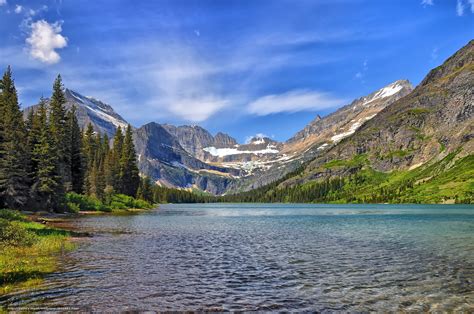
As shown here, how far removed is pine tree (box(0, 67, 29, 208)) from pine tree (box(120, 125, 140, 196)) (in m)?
78.0

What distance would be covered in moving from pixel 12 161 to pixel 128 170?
9361 centimetres

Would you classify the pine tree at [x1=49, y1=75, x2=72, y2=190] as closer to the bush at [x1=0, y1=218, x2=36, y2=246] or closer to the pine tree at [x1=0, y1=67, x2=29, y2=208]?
the pine tree at [x1=0, y1=67, x2=29, y2=208]

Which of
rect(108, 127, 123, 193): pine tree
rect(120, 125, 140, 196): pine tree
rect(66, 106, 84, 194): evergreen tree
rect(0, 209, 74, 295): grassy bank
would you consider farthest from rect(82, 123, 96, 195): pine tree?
rect(0, 209, 74, 295): grassy bank

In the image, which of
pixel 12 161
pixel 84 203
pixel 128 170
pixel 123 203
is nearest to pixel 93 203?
pixel 84 203

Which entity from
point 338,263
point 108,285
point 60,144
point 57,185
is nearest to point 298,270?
point 338,263

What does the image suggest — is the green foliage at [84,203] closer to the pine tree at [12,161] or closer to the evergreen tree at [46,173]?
the evergreen tree at [46,173]

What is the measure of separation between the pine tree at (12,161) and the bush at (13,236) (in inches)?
1361

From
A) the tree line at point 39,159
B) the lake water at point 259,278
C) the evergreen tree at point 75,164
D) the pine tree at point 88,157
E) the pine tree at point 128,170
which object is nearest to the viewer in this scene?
the lake water at point 259,278

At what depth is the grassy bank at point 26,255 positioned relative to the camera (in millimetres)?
22453

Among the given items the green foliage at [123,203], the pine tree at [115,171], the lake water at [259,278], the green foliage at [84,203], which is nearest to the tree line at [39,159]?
the green foliage at [123,203]

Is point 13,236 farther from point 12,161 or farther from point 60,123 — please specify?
point 60,123

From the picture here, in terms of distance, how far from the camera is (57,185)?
270 feet

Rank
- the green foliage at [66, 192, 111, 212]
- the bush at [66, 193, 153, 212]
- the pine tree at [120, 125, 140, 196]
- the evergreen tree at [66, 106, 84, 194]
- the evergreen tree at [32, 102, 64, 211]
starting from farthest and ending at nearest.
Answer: the pine tree at [120, 125, 140, 196] < the evergreen tree at [66, 106, 84, 194] < the green foliage at [66, 192, 111, 212] < the bush at [66, 193, 153, 212] < the evergreen tree at [32, 102, 64, 211]

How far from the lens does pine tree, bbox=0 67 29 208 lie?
219 ft
